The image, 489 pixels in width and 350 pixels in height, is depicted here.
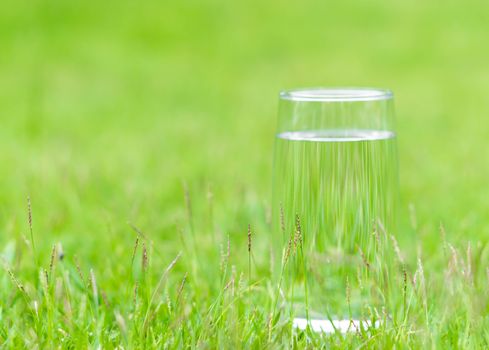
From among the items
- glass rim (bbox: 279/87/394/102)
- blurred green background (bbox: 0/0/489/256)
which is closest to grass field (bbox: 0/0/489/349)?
blurred green background (bbox: 0/0/489/256)

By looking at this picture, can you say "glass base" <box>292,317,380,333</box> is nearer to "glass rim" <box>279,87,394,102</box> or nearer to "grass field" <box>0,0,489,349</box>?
"grass field" <box>0,0,489,349</box>

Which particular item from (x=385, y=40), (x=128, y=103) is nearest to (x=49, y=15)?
(x=128, y=103)

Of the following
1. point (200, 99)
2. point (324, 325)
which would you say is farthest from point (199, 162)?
point (324, 325)

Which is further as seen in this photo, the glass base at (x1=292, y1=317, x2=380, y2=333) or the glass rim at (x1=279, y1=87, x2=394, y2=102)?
the glass rim at (x1=279, y1=87, x2=394, y2=102)

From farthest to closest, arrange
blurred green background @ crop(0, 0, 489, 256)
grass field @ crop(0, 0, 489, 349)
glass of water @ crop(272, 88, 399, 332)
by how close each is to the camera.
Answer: blurred green background @ crop(0, 0, 489, 256), glass of water @ crop(272, 88, 399, 332), grass field @ crop(0, 0, 489, 349)

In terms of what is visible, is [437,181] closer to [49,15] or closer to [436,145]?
[436,145]
